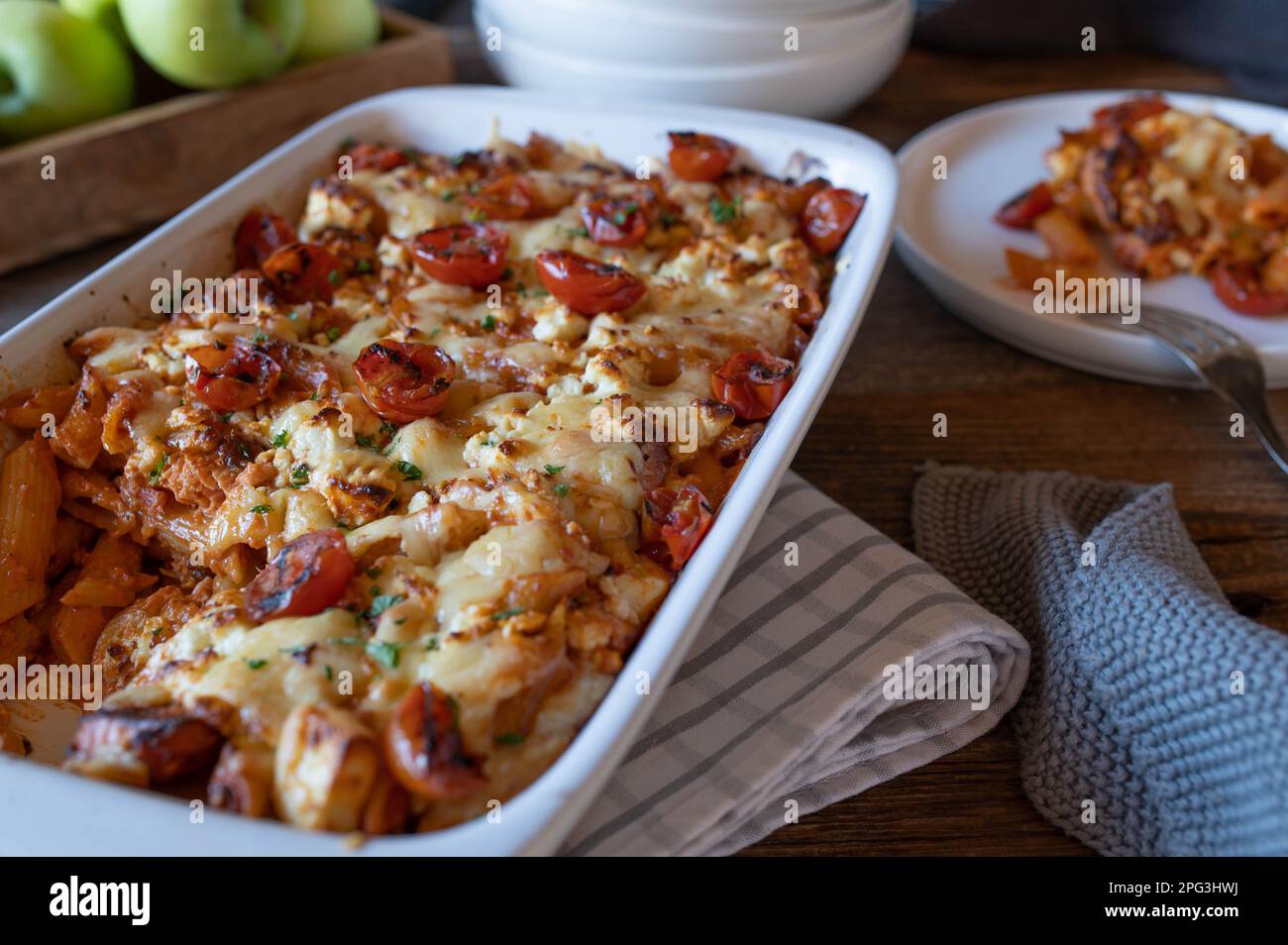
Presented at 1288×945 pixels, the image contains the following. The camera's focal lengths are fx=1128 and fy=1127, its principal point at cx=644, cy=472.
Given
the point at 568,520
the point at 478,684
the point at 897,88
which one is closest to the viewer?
the point at 478,684

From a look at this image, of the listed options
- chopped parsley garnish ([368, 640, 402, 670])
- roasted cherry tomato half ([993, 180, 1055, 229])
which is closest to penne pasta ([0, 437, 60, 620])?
chopped parsley garnish ([368, 640, 402, 670])

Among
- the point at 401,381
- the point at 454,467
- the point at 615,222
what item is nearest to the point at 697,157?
the point at 615,222

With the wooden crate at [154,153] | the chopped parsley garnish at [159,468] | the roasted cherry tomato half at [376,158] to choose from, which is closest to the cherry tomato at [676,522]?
the chopped parsley garnish at [159,468]

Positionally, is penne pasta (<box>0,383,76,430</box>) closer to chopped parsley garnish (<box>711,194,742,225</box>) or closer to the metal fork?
chopped parsley garnish (<box>711,194,742,225</box>)

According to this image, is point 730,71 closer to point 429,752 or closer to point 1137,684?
point 1137,684

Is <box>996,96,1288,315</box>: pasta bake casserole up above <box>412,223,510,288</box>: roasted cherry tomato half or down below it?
below
